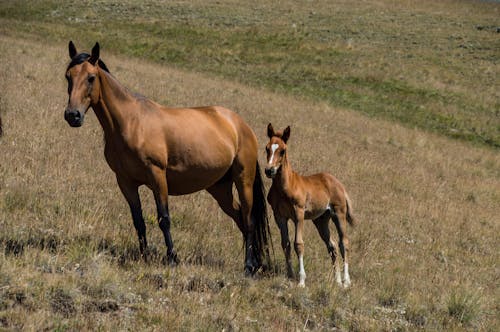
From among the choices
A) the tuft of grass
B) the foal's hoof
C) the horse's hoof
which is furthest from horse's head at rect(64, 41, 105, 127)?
the tuft of grass

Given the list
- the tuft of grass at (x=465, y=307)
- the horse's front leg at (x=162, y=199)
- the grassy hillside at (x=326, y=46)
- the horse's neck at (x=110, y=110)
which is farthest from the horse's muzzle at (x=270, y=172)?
the grassy hillside at (x=326, y=46)

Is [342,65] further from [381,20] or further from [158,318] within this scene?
[158,318]

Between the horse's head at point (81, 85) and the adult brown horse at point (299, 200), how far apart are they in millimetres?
2223

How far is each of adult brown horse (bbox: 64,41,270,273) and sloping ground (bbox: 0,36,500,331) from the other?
0.66 meters

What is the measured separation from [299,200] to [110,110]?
8.93 feet

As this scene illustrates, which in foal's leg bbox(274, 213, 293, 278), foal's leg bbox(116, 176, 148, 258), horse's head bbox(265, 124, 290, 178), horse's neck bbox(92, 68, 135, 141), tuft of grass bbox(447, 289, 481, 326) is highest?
horse's neck bbox(92, 68, 135, 141)

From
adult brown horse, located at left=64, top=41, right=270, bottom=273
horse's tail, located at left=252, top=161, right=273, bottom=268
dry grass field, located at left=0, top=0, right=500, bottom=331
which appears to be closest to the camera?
dry grass field, located at left=0, top=0, right=500, bottom=331

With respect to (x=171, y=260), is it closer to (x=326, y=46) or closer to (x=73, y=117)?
(x=73, y=117)

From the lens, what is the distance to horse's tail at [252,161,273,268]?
7.73 metres

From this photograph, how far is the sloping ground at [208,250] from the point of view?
554 cm

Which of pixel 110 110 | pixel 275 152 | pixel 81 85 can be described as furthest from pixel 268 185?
pixel 81 85

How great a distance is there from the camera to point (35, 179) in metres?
9.20

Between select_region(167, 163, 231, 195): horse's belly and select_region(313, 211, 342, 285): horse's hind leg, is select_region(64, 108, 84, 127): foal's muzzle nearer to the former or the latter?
select_region(167, 163, 231, 195): horse's belly

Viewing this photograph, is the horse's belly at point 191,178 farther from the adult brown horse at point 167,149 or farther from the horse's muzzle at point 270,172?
the horse's muzzle at point 270,172
